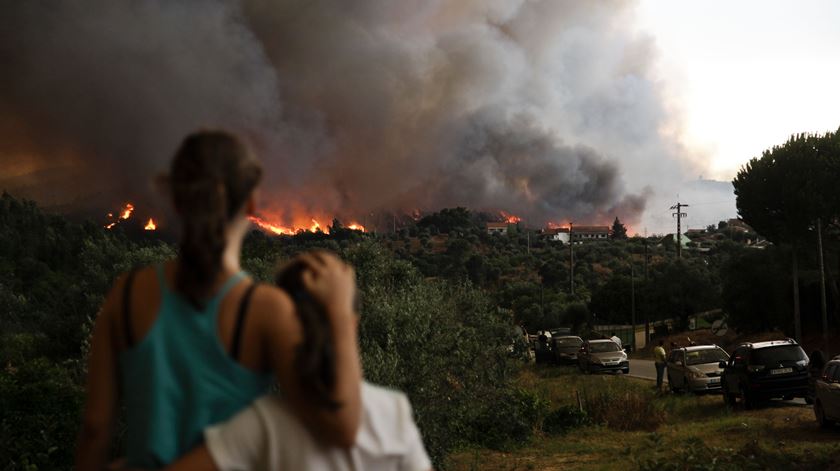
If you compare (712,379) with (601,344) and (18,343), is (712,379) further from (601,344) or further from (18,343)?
(18,343)

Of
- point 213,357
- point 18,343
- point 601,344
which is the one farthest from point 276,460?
point 601,344

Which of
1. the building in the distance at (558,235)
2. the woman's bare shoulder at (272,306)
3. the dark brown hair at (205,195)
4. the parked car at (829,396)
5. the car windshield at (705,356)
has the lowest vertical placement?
the parked car at (829,396)

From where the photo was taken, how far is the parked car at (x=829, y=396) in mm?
16203

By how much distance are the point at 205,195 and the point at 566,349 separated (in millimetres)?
41439

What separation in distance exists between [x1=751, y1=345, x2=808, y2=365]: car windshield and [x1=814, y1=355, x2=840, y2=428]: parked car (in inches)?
116

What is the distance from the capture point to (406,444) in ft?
7.21

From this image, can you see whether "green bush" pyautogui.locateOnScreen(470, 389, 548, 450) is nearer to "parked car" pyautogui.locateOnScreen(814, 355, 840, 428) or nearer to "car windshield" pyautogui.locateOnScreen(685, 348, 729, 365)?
"parked car" pyautogui.locateOnScreen(814, 355, 840, 428)

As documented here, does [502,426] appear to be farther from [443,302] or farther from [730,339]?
[730,339]

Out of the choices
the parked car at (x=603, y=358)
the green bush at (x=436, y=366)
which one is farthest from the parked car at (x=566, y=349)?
the green bush at (x=436, y=366)

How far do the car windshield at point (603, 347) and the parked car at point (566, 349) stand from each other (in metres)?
4.78

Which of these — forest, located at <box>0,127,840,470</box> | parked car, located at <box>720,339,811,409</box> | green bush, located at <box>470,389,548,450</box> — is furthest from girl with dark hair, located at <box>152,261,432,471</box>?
parked car, located at <box>720,339,811,409</box>

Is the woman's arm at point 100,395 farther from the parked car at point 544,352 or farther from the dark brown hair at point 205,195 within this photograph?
the parked car at point 544,352

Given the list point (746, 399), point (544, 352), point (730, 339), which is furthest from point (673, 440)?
point (730, 339)

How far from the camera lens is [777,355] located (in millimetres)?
20266
